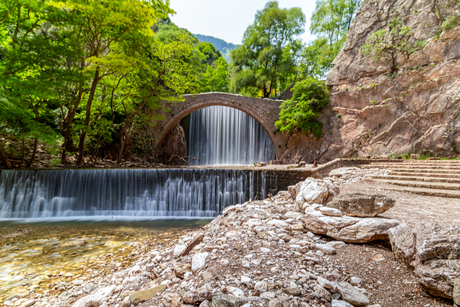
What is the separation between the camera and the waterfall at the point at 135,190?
6.52 m

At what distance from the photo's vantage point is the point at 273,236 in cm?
216

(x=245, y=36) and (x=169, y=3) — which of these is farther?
(x=245, y=36)

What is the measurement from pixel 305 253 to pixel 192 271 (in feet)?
3.26

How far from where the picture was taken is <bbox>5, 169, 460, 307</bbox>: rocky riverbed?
4.14ft

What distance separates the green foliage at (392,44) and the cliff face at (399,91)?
0.21m

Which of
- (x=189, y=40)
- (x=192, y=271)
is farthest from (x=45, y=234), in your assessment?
(x=189, y=40)

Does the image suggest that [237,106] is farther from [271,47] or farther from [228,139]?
[271,47]

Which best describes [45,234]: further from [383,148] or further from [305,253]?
[383,148]

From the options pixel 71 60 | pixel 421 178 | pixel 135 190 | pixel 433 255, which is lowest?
pixel 135 190

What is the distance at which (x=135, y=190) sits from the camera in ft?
22.5

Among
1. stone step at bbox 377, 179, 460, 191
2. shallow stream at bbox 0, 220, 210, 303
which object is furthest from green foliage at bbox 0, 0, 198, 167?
stone step at bbox 377, 179, 460, 191

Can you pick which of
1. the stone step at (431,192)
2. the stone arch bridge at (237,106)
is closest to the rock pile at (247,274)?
the stone step at (431,192)

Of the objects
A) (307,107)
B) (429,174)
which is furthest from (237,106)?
(429,174)

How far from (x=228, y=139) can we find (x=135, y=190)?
1093 centimetres
